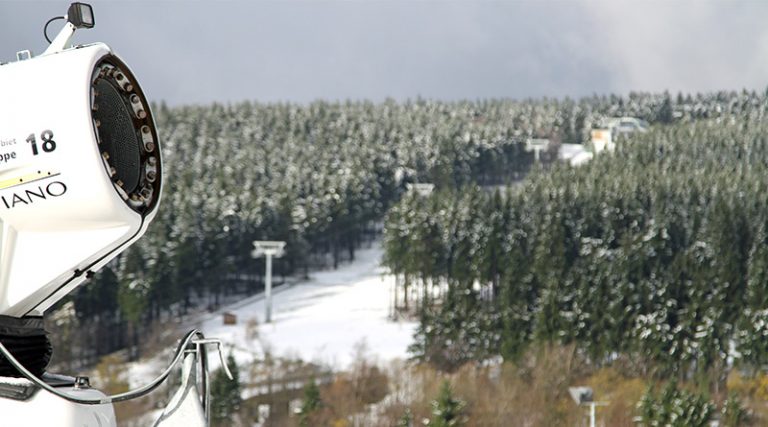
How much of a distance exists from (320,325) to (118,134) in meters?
111

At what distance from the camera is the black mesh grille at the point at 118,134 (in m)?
6.17

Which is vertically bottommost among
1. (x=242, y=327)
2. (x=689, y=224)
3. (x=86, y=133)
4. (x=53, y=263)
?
(x=242, y=327)

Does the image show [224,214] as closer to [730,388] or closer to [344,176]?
[344,176]

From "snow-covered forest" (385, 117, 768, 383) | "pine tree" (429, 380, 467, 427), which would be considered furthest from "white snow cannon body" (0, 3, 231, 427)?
"snow-covered forest" (385, 117, 768, 383)

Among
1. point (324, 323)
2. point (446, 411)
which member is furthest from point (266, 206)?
point (446, 411)

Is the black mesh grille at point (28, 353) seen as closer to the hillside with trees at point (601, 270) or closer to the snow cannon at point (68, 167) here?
the snow cannon at point (68, 167)

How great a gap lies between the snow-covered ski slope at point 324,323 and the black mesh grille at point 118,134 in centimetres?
9031

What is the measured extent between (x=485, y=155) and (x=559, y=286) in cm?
9195

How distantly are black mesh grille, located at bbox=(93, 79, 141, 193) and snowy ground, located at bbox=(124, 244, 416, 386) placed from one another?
82.4 metres

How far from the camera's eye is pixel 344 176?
158 meters

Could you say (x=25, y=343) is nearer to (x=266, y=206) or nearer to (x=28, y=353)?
(x=28, y=353)

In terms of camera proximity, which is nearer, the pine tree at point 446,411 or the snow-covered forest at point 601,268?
the pine tree at point 446,411

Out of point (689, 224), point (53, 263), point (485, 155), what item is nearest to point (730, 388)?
point (689, 224)

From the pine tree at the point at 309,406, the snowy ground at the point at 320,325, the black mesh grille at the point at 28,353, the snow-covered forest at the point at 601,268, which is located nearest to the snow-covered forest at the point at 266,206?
the snow-covered forest at the point at 601,268
